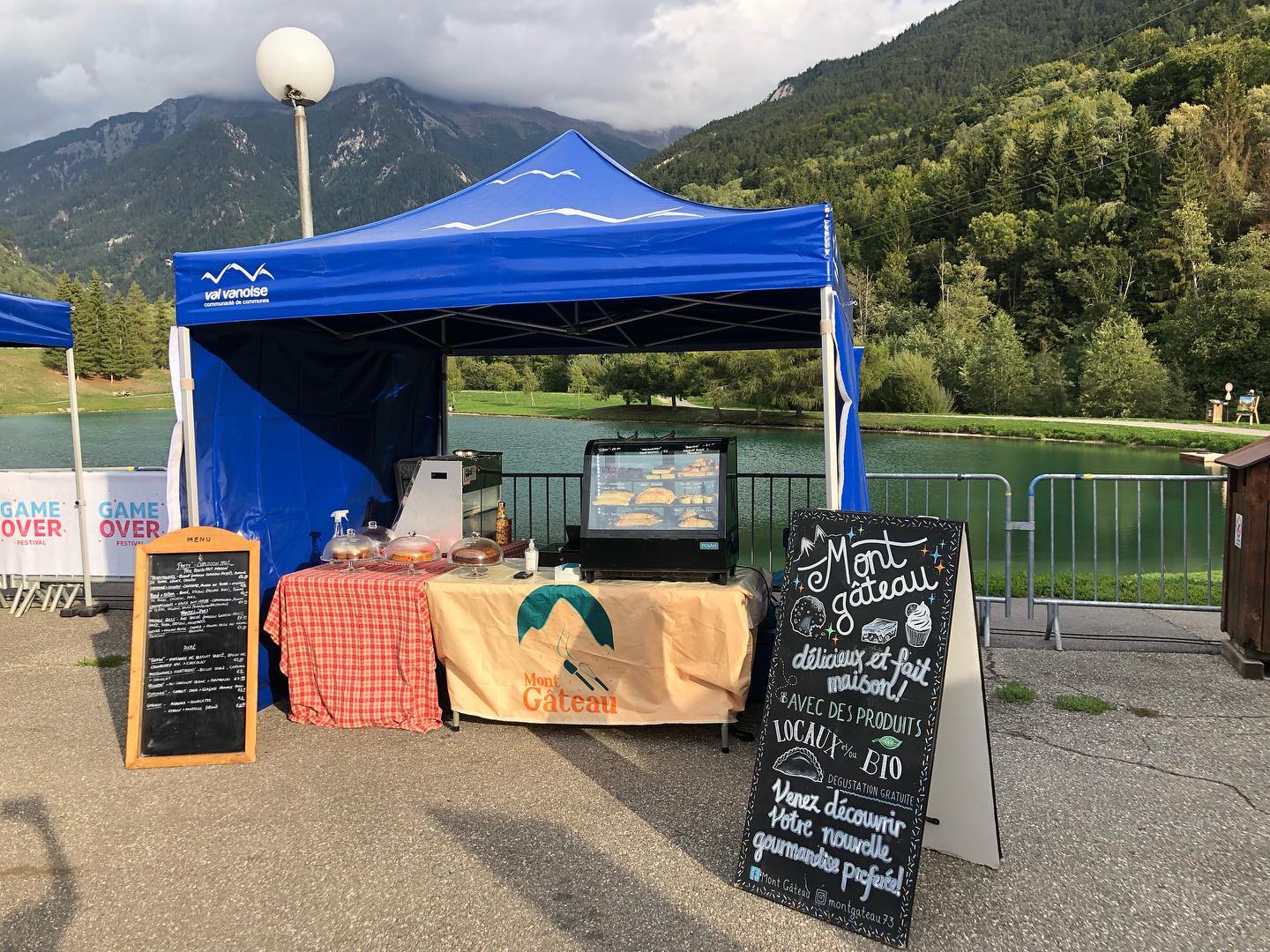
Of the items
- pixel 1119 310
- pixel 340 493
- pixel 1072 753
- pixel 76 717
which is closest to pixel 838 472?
pixel 1072 753

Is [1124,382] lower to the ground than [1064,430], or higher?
higher

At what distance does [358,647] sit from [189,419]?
146cm

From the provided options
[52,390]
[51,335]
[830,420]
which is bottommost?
[830,420]

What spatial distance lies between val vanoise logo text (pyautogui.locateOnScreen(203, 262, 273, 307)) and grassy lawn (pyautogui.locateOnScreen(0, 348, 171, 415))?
186 feet

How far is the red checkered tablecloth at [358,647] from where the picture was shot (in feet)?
13.3

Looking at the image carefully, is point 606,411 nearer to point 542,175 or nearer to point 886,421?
point 886,421

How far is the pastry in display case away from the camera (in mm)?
3891

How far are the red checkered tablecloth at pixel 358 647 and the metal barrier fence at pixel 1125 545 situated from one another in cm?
401

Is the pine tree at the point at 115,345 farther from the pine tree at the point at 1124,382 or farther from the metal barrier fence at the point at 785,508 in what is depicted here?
the pine tree at the point at 1124,382

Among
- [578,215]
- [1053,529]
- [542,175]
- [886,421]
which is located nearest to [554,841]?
[578,215]

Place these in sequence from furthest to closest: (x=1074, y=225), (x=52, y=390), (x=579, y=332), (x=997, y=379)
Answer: (x=52, y=390)
(x=1074, y=225)
(x=997, y=379)
(x=579, y=332)

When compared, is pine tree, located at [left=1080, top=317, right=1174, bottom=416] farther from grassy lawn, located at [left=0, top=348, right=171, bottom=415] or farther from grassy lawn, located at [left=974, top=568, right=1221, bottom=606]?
grassy lawn, located at [left=0, top=348, right=171, bottom=415]

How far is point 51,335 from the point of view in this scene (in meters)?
6.13

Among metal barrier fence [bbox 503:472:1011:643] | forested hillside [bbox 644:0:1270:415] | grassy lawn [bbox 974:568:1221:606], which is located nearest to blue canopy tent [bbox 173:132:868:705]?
metal barrier fence [bbox 503:472:1011:643]
